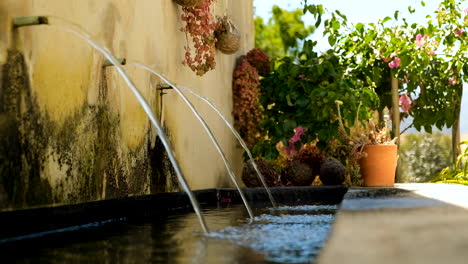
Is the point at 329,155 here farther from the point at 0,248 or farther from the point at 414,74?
the point at 0,248

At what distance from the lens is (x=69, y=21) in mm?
2707

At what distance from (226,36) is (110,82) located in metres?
2.49

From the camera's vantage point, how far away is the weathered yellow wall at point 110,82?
2508 mm

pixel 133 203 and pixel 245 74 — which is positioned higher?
pixel 245 74

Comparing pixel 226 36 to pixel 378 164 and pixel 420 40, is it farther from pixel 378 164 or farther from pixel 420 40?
pixel 420 40

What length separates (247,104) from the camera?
5992 mm


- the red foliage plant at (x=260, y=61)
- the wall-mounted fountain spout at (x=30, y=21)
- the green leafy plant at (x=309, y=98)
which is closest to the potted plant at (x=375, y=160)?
the green leafy plant at (x=309, y=98)

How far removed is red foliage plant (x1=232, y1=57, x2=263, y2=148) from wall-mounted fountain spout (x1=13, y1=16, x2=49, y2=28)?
3.76 meters

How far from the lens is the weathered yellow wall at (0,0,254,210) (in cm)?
251

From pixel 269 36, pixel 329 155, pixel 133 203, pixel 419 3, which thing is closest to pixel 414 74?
pixel 419 3

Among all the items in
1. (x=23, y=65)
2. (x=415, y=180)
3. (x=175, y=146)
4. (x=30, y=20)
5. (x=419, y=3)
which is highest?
(x=419, y=3)

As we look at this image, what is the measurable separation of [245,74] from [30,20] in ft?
12.9

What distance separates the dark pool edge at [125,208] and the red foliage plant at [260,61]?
6.42 feet

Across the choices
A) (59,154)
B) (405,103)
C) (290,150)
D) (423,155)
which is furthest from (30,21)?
(423,155)
